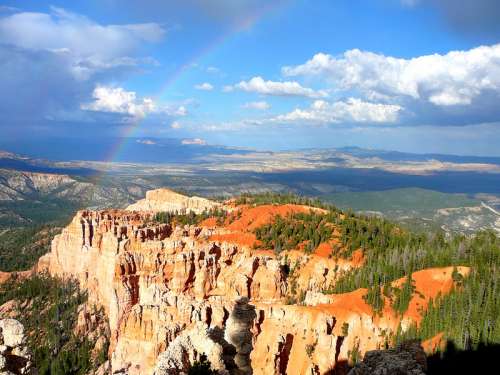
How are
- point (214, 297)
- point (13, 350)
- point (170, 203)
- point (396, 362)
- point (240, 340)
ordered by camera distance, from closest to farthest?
1. point (396, 362)
2. point (13, 350)
3. point (240, 340)
4. point (214, 297)
5. point (170, 203)

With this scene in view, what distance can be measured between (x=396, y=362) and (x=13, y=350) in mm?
20774

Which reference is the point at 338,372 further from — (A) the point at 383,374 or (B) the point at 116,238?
(B) the point at 116,238

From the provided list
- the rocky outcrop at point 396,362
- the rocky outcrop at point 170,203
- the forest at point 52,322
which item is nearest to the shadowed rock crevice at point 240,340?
the rocky outcrop at point 396,362

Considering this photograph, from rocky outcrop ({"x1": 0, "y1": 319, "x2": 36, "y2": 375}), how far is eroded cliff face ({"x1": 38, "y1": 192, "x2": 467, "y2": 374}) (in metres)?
6.81

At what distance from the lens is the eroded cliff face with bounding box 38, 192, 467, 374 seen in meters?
41.8

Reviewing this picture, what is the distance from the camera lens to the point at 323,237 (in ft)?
313

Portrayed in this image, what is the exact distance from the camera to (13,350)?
27391mm

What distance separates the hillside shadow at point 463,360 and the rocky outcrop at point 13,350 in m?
40.0

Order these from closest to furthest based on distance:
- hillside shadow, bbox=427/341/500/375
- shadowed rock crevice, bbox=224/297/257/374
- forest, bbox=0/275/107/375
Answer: shadowed rock crevice, bbox=224/297/257/374
hillside shadow, bbox=427/341/500/375
forest, bbox=0/275/107/375

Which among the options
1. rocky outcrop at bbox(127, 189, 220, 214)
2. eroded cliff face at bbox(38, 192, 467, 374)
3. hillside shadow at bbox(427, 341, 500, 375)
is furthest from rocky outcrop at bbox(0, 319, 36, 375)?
rocky outcrop at bbox(127, 189, 220, 214)

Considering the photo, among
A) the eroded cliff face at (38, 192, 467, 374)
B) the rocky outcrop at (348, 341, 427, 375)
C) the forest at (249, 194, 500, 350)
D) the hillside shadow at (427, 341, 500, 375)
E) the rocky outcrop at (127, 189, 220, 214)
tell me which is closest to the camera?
the rocky outcrop at (348, 341, 427, 375)

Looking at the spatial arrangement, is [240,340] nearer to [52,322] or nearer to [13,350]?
[13,350]

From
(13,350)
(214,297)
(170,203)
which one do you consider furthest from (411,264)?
(170,203)

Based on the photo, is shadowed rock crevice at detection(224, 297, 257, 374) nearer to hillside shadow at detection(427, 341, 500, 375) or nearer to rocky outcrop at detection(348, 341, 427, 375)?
rocky outcrop at detection(348, 341, 427, 375)
